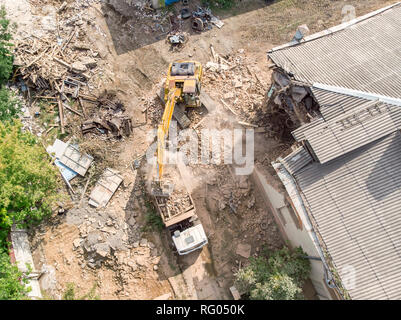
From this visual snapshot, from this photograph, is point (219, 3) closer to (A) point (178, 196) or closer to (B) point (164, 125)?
(B) point (164, 125)

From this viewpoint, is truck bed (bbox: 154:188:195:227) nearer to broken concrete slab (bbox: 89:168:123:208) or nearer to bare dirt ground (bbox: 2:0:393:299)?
bare dirt ground (bbox: 2:0:393:299)

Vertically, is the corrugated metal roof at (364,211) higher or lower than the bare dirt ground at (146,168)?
lower

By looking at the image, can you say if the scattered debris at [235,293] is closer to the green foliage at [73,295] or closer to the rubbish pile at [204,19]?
the green foliage at [73,295]

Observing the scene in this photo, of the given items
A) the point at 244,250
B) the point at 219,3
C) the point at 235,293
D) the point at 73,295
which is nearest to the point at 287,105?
the point at 244,250

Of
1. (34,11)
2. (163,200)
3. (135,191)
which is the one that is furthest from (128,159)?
(34,11)

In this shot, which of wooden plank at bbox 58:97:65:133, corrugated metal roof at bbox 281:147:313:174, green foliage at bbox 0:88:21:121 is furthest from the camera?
wooden plank at bbox 58:97:65:133

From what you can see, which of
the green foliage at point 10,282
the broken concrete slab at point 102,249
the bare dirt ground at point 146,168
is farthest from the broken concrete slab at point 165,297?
the green foliage at point 10,282

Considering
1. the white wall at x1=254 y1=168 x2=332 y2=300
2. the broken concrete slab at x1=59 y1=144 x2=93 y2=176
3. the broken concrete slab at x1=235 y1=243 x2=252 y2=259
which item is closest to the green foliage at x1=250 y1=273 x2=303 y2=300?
the white wall at x1=254 y1=168 x2=332 y2=300
